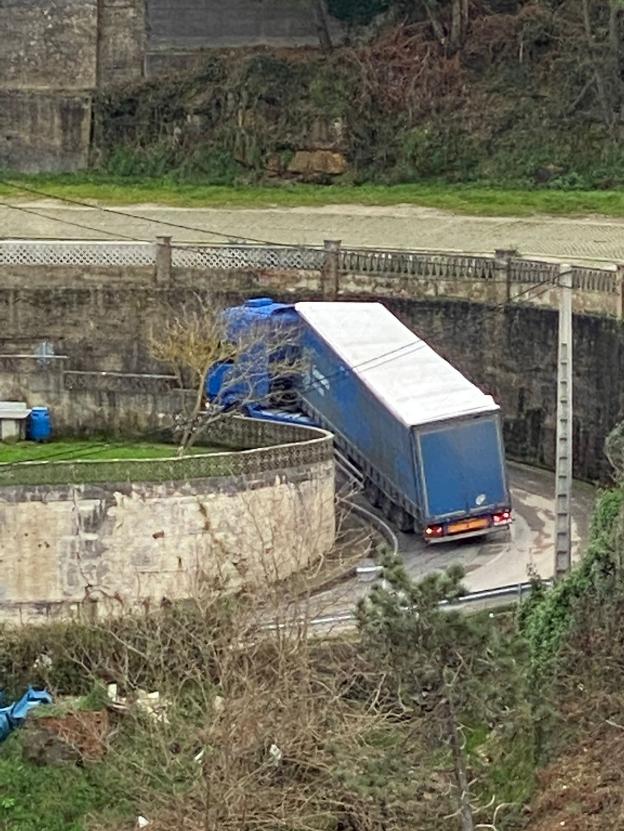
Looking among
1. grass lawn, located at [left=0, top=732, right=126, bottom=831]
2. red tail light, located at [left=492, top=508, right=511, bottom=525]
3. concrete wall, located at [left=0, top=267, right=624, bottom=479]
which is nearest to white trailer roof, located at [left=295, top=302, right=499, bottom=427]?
red tail light, located at [left=492, top=508, right=511, bottom=525]

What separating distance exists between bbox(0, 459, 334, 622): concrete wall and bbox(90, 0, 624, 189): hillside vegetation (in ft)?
52.7

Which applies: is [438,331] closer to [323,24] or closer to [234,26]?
[323,24]

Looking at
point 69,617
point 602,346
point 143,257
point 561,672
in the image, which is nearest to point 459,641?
point 561,672

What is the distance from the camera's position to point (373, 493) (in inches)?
1233

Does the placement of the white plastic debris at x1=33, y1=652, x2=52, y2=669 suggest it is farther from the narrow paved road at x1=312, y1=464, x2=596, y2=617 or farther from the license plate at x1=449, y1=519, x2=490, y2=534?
the license plate at x1=449, y1=519, x2=490, y2=534

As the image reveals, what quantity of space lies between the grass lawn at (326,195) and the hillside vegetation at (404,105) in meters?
0.45

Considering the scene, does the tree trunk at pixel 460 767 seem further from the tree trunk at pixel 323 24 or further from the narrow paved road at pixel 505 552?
the tree trunk at pixel 323 24

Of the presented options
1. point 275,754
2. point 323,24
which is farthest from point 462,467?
point 323,24

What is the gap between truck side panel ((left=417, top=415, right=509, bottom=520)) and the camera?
29.2 meters

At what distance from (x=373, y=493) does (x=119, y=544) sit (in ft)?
17.2

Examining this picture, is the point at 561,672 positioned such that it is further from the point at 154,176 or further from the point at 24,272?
the point at 154,176

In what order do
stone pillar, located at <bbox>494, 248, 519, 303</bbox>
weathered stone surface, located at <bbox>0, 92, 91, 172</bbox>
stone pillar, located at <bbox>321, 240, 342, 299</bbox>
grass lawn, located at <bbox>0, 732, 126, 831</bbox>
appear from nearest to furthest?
grass lawn, located at <bbox>0, 732, 126, 831</bbox> → stone pillar, located at <bbox>494, 248, 519, 303</bbox> → stone pillar, located at <bbox>321, 240, 342, 299</bbox> → weathered stone surface, located at <bbox>0, 92, 91, 172</bbox>

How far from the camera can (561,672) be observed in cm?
2380

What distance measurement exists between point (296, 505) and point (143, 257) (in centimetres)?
988
